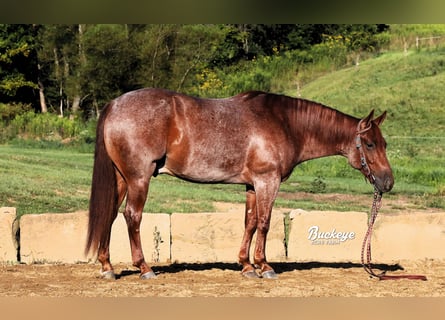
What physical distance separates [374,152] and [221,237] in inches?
85.1

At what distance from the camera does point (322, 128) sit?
9.90 metres

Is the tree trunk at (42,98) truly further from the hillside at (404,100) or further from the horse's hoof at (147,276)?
the horse's hoof at (147,276)

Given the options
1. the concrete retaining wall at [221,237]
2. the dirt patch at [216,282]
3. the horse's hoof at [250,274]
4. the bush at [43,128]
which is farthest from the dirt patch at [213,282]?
the bush at [43,128]

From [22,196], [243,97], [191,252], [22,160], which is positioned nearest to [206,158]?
[243,97]

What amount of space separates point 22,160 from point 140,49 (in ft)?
11.2

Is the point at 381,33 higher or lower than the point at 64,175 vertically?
higher

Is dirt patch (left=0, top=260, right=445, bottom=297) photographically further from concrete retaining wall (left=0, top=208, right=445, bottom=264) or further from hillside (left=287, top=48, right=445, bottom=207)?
hillside (left=287, top=48, right=445, bottom=207)

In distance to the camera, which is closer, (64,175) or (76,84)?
(64,175)

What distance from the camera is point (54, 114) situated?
21.3 metres

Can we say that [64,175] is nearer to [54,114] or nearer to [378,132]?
[54,114]

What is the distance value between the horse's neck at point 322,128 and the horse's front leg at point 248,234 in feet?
2.20

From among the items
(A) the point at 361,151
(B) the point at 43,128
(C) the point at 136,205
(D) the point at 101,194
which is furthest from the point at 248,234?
(B) the point at 43,128

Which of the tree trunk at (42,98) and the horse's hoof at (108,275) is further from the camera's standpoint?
the tree trunk at (42,98)

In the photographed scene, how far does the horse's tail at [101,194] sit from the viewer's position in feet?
30.4
